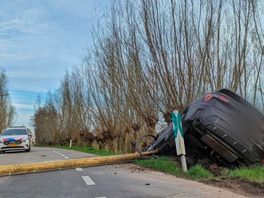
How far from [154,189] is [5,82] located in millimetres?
68125

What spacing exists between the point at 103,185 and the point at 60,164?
3.49 m

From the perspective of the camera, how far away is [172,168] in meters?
11.2

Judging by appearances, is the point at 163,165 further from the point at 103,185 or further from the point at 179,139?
the point at 103,185

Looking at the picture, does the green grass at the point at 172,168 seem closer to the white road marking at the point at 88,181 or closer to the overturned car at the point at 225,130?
the overturned car at the point at 225,130

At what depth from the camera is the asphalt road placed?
7594 mm

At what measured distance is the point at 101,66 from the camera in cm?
2750

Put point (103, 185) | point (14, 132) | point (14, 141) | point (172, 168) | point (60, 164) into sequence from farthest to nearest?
point (14, 132)
point (14, 141)
point (60, 164)
point (172, 168)
point (103, 185)

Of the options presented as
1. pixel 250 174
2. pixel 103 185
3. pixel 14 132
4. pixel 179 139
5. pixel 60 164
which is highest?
pixel 14 132

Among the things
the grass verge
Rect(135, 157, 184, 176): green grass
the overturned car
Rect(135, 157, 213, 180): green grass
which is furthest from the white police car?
the overturned car

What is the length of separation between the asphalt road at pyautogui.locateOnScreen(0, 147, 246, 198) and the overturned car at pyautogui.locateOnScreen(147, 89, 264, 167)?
1355 mm

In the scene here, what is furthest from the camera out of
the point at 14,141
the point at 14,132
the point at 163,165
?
the point at 14,132

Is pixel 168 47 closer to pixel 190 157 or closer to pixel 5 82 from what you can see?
pixel 190 157

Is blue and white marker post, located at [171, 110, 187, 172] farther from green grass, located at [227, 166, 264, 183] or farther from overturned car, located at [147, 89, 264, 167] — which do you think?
green grass, located at [227, 166, 264, 183]

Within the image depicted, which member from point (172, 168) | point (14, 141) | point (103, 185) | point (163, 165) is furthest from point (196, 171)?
point (14, 141)
